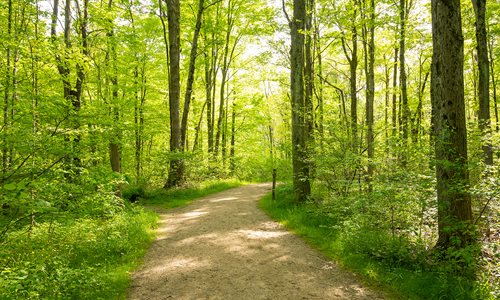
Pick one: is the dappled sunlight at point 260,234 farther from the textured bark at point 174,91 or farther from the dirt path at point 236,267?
the textured bark at point 174,91

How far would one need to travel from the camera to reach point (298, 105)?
10070 millimetres

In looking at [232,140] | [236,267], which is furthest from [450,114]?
[232,140]

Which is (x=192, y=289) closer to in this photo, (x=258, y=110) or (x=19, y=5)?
(x=19, y=5)

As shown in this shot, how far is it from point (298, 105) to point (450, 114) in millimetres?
4952

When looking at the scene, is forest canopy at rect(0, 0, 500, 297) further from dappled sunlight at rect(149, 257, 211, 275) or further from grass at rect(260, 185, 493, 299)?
dappled sunlight at rect(149, 257, 211, 275)

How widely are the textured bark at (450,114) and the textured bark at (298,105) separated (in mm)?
4543

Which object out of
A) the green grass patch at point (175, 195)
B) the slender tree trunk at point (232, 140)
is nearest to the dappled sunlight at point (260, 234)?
the green grass patch at point (175, 195)

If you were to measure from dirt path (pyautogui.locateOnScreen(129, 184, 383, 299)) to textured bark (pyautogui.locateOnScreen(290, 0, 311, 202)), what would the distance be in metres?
2.04

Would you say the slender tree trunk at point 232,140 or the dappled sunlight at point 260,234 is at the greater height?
the slender tree trunk at point 232,140

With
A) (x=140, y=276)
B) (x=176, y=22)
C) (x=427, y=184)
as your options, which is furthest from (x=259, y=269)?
(x=176, y=22)

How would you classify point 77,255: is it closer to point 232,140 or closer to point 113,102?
point 113,102

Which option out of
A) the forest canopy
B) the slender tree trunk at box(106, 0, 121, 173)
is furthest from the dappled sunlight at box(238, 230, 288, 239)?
the slender tree trunk at box(106, 0, 121, 173)

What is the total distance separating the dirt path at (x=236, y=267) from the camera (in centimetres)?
486

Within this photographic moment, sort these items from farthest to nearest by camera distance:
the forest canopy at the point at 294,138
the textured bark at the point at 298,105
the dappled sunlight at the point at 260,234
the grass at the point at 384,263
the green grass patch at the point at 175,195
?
the green grass patch at the point at 175,195 < the textured bark at the point at 298,105 < the dappled sunlight at the point at 260,234 < the forest canopy at the point at 294,138 < the grass at the point at 384,263
